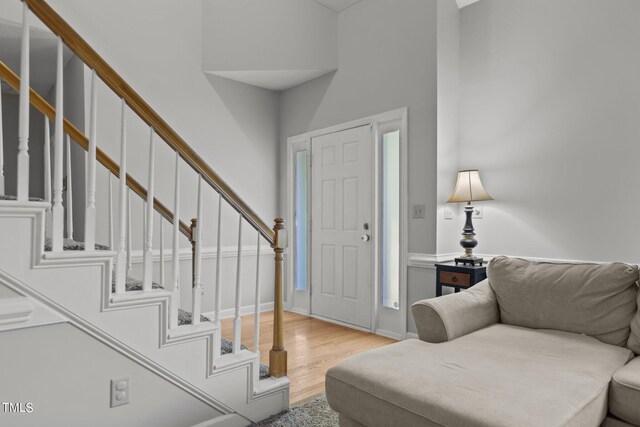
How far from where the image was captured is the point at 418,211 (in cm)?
359

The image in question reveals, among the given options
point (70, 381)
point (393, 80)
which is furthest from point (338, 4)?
point (70, 381)

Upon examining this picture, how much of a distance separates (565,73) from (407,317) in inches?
93.1

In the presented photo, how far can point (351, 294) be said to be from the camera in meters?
4.17

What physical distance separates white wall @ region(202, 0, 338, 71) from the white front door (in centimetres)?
91

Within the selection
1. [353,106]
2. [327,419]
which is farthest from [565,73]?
[327,419]

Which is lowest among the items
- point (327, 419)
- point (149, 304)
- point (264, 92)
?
point (327, 419)

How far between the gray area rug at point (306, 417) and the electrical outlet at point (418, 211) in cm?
183

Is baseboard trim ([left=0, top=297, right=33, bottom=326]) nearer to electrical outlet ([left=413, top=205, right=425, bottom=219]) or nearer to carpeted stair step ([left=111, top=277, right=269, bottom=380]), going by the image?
Result: carpeted stair step ([left=111, top=277, right=269, bottom=380])

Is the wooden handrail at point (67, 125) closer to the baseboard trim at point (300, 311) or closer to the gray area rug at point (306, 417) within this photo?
the gray area rug at point (306, 417)

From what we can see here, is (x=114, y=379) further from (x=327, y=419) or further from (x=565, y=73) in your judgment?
(x=565, y=73)

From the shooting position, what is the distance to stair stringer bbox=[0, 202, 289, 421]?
153cm

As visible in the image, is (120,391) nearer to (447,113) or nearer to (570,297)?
(570,297)

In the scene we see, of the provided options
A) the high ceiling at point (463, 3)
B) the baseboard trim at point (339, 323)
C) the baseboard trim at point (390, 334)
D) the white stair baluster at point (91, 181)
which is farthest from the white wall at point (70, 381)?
the high ceiling at point (463, 3)

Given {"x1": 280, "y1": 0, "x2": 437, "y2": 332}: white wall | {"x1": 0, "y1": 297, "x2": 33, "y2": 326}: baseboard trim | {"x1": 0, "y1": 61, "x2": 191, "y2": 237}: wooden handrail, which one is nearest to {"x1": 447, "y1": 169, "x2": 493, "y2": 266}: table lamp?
{"x1": 280, "y1": 0, "x2": 437, "y2": 332}: white wall
